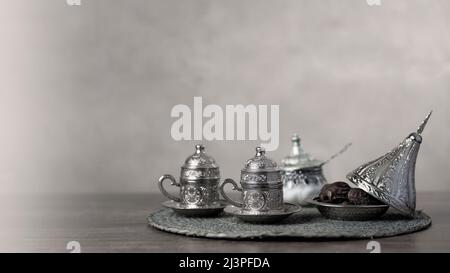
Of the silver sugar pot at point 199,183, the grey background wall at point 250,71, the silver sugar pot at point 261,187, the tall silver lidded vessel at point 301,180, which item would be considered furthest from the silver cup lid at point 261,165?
the grey background wall at point 250,71

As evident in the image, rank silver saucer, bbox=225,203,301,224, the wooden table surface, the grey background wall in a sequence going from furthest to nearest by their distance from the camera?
the grey background wall
silver saucer, bbox=225,203,301,224
the wooden table surface

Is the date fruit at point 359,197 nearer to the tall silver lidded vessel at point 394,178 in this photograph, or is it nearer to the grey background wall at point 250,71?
the tall silver lidded vessel at point 394,178

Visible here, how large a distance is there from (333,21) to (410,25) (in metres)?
0.27

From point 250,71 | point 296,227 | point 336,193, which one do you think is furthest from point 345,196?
point 250,71

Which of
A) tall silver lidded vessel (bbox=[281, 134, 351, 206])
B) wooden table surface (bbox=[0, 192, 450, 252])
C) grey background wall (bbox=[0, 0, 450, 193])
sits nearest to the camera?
wooden table surface (bbox=[0, 192, 450, 252])

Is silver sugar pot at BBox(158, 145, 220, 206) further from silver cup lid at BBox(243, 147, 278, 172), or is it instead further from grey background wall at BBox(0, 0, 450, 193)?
grey background wall at BBox(0, 0, 450, 193)

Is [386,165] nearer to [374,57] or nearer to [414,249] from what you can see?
[414,249]

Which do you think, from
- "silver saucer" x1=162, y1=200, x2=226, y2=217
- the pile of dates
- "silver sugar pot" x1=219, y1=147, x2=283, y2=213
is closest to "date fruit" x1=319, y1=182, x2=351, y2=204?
the pile of dates

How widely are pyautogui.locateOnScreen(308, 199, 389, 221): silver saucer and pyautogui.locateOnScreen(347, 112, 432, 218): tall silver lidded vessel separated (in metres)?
0.03

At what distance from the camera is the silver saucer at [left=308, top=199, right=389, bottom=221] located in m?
1.18

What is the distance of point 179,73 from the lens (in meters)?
2.20

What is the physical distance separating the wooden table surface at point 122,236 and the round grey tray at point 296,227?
1cm

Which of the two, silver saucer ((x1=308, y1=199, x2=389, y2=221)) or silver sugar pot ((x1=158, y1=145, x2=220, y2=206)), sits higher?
silver sugar pot ((x1=158, y1=145, x2=220, y2=206))
